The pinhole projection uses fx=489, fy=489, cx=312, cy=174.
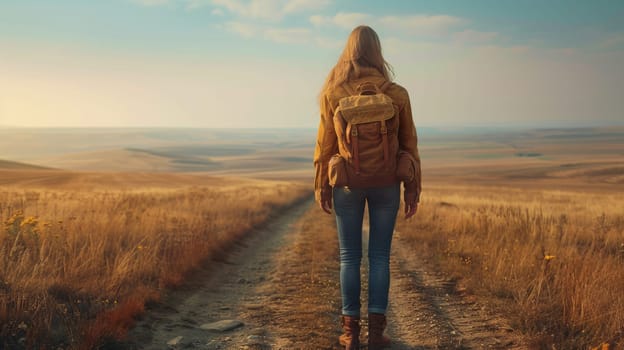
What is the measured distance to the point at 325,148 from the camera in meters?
3.84

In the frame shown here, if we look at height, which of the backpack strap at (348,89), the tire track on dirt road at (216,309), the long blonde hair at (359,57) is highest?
the long blonde hair at (359,57)

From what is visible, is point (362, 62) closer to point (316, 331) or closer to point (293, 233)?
point (316, 331)

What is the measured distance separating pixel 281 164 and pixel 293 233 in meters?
161

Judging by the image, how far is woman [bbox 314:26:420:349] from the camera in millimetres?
3645

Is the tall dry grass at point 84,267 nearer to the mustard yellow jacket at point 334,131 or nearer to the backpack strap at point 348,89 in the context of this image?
the mustard yellow jacket at point 334,131

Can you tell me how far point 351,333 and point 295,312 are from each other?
4.44 ft

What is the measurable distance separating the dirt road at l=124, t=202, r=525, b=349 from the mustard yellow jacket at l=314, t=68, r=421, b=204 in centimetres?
133

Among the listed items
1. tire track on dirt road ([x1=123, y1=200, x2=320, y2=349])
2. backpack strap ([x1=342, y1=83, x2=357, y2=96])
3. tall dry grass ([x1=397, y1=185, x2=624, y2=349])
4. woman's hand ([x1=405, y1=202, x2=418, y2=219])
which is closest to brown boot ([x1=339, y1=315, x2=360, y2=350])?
tire track on dirt road ([x1=123, y1=200, x2=320, y2=349])

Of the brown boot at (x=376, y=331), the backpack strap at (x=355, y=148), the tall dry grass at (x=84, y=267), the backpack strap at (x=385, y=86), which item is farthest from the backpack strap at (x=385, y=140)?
the tall dry grass at (x=84, y=267)

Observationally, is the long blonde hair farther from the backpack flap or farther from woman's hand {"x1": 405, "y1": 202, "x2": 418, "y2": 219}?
woman's hand {"x1": 405, "y1": 202, "x2": 418, "y2": 219}

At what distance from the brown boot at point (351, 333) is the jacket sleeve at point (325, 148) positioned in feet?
3.28

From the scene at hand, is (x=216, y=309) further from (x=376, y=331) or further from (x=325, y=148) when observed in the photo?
(x=325, y=148)

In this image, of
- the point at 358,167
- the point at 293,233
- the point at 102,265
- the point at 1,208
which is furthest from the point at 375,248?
the point at 293,233

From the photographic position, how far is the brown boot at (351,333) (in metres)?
3.83
